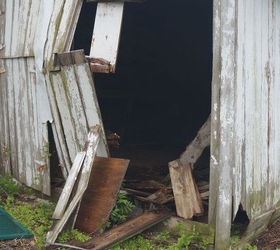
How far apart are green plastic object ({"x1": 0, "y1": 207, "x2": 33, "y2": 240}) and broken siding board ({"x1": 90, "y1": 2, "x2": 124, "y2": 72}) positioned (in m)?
2.24

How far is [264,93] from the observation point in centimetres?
534

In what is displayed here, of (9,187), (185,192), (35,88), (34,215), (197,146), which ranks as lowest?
(34,215)

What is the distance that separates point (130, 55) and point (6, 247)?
274 inches

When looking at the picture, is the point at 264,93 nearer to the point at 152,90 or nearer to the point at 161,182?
the point at 161,182

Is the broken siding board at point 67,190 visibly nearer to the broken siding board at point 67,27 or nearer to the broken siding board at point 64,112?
the broken siding board at point 64,112

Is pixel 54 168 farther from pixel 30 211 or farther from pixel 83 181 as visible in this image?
pixel 83 181

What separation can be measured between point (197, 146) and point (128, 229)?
134cm

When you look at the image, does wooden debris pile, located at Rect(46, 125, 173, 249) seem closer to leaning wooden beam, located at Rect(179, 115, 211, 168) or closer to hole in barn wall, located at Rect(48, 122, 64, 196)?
leaning wooden beam, located at Rect(179, 115, 211, 168)

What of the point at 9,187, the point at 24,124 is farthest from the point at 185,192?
the point at 9,187

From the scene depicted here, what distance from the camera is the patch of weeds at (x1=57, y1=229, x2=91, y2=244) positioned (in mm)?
4957

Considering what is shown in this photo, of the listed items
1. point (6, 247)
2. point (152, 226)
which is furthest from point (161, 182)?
point (6, 247)

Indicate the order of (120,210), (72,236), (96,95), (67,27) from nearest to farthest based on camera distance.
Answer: (72,236), (120,210), (67,27), (96,95)

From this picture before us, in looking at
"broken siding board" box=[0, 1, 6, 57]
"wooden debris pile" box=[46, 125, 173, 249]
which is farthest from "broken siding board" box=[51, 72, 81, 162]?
"broken siding board" box=[0, 1, 6, 57]

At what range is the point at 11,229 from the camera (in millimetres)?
5371
